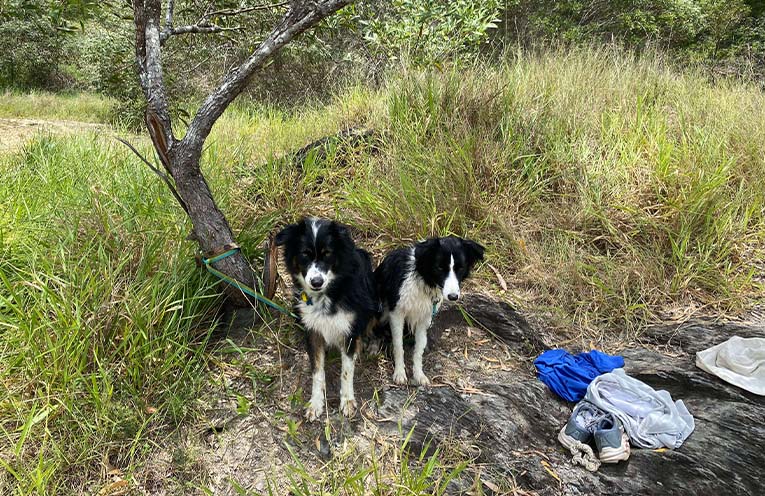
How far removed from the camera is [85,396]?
86.7 inches

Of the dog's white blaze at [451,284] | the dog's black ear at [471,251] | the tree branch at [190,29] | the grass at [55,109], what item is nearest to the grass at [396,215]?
the dog's black ear at [471,251]

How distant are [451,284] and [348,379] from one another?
2.85ft

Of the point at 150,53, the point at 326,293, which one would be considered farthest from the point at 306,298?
the point at 150,53

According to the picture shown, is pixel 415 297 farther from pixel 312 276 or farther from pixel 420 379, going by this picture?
pixel 312 276

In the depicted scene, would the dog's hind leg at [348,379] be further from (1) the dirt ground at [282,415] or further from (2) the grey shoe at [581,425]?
(2) the grey shoe at [581,425]

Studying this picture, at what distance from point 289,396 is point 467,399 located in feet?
3.70

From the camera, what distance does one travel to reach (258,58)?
251 centimetres

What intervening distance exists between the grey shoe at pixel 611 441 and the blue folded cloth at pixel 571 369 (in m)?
0.27

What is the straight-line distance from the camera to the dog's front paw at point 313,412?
253 cm

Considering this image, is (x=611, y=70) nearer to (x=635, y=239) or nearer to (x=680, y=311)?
(x=635, y=239)

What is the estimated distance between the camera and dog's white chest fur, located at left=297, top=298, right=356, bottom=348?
2570 millimetres

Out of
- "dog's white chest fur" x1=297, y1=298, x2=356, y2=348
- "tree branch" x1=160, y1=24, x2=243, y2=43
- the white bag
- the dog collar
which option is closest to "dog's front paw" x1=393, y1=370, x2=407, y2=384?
"dog's white chest fur" x1=297, y1=298, x2=356, y2=348

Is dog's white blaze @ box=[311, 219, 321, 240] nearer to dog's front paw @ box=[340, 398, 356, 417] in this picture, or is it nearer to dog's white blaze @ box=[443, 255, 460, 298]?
dog's white blaze @ box=[443, 255, 460, 298]

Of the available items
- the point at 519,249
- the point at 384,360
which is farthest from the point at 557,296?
the point at 384,360
